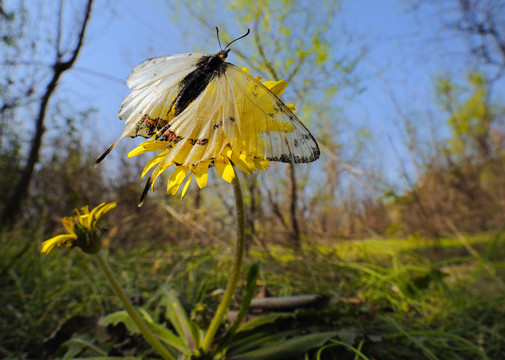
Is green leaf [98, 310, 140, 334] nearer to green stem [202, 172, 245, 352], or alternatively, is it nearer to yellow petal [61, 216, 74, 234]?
green stem [202, 172, 245, 352]

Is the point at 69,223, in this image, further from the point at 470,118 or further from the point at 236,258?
the point at 470,118

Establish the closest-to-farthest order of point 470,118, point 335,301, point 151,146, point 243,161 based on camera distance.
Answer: point 243,161
point 151,146
point 335,301
point 470,118

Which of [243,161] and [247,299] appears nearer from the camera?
[243,161]

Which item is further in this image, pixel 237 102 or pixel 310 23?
pixel 310 23

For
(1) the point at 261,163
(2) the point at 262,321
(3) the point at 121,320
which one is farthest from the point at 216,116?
(3) the point at 121,320

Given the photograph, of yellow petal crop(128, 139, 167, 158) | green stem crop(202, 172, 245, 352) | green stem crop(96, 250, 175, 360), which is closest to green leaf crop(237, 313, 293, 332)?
green stem crop(202, 172, 245, 352)

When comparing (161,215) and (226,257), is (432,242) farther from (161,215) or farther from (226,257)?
(161,215)

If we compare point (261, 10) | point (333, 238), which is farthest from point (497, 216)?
point (261, 10)

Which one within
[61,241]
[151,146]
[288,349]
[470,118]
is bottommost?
[288,349]
